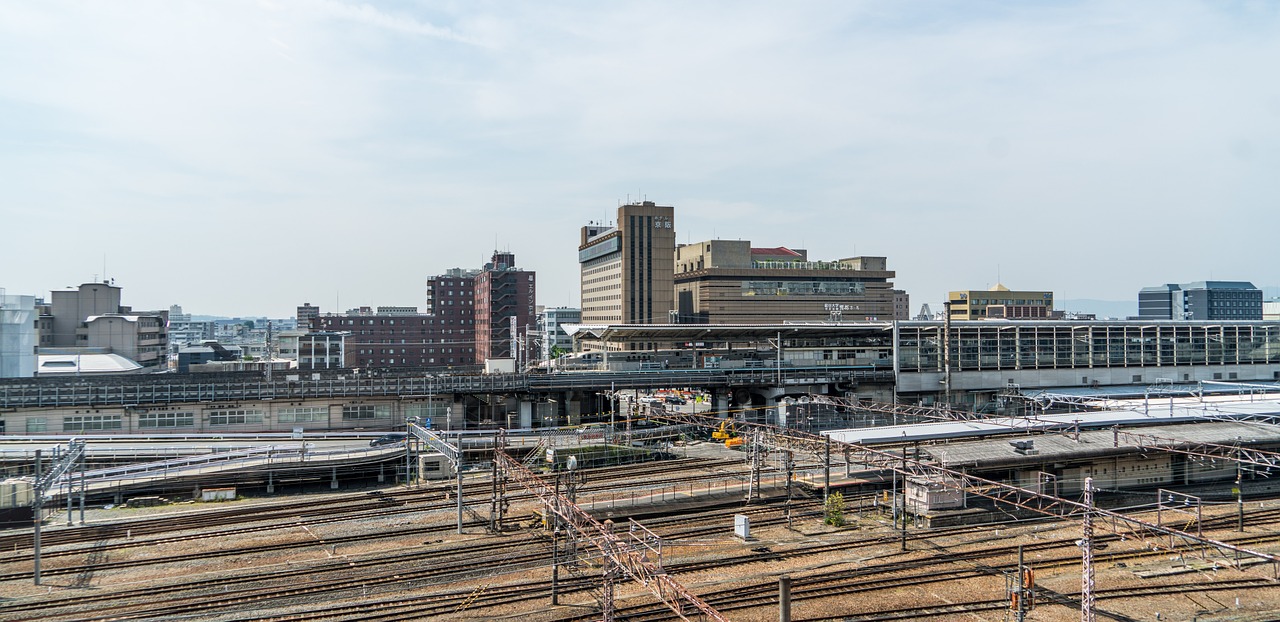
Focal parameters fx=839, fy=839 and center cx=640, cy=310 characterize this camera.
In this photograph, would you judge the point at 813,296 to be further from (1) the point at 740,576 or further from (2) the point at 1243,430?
(1) the point at 740,576

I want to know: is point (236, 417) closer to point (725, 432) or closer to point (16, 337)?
point (725, 432)

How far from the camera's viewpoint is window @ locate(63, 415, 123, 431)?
43.6m

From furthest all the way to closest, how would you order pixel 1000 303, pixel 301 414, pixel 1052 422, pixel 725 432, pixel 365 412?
pixel 1000 303 → pixel 725 432 → pixel 365 412 → pixel 301 414 → pixel 1052 422

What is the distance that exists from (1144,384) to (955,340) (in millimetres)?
15903

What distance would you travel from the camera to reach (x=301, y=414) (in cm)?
4703

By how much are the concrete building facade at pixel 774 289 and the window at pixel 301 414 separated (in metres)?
75.0

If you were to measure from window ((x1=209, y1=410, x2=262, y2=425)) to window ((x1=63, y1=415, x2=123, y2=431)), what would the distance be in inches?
178

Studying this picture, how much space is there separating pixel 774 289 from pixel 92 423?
3557 inches

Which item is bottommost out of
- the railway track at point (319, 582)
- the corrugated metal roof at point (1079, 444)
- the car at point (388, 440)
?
the railway track at point (319, 582)

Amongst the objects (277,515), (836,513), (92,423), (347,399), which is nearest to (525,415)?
(347,399)

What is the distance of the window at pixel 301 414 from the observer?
46.8 m

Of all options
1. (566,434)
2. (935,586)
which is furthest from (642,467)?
(935,586)

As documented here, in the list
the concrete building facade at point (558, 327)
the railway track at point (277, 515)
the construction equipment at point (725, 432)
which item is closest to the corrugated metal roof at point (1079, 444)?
the railway track at point (277, 515)

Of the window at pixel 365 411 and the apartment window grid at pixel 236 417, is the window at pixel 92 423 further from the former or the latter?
the window at pixel 365 411
